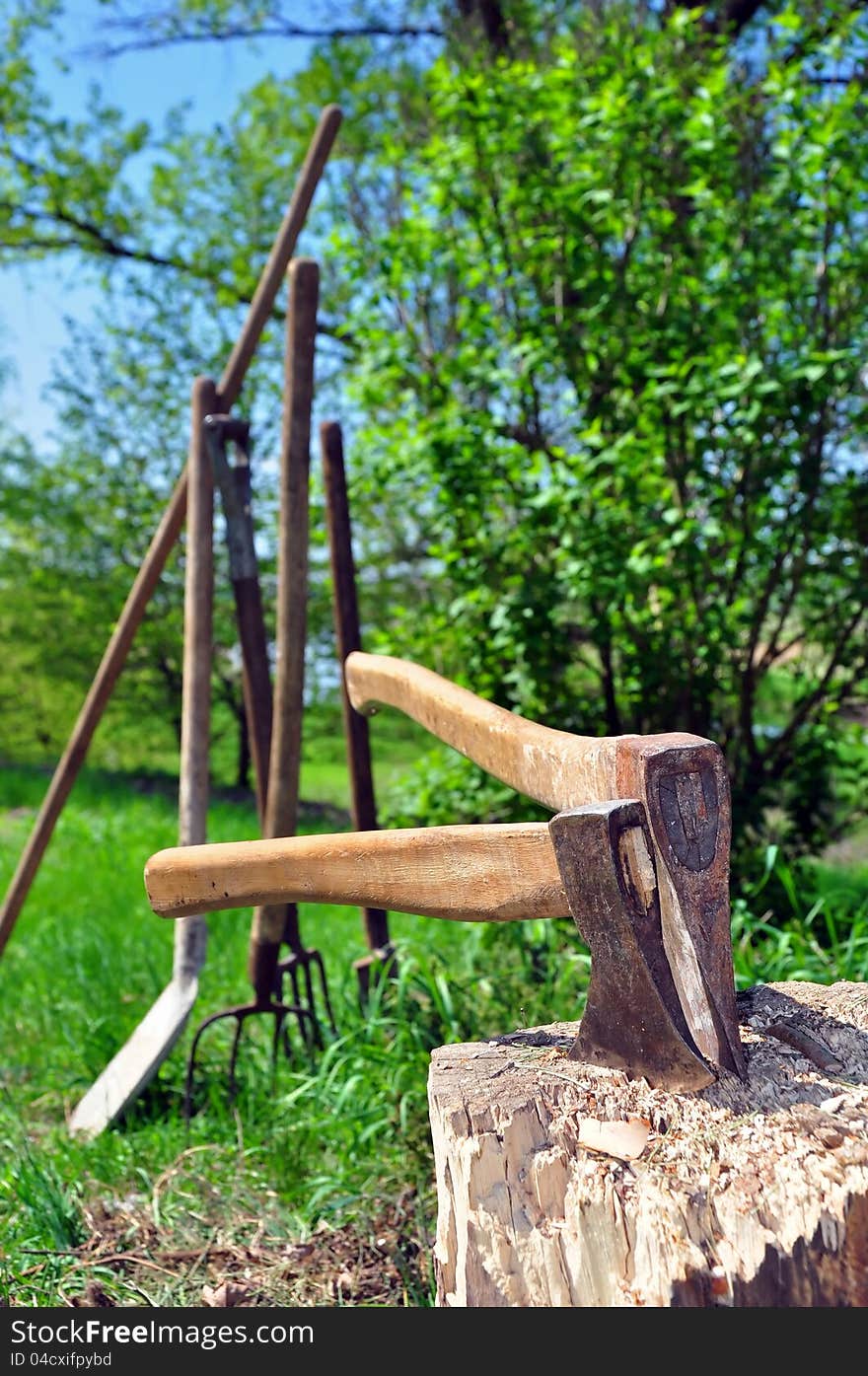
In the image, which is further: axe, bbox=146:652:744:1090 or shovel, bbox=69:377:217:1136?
shovel, bbox=69:377:217:1136

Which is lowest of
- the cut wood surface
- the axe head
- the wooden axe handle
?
the axe head

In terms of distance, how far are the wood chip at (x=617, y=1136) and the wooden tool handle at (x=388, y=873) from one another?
0.91ft

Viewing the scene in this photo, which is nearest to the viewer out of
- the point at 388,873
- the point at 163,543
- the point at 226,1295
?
the point at 388,873

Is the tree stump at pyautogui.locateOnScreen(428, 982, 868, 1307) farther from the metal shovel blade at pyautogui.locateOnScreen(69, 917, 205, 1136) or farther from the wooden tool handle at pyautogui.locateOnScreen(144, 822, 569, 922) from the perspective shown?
the metal shovel blade at pyautogui.locateOnScreen(69, 917, 205, 1136)

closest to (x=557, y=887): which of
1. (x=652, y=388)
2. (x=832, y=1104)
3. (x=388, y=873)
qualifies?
(x=388, y=873)

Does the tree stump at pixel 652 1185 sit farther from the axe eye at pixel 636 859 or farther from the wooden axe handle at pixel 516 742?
the wooden axe handle at pixel 516 742

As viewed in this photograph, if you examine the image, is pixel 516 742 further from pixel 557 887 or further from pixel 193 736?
pixel 193 736

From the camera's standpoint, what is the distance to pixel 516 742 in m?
1.73

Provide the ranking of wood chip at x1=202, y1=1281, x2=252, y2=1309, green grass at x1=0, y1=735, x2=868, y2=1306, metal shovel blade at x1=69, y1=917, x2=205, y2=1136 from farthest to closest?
metal shovel blade at x1=69, y1=917, x2=205, y2=1136
green grass at x1=0, y1=735, x2=868, y2=1306
wood chip at x1=202, y1=1281, x2=252, y2=1309

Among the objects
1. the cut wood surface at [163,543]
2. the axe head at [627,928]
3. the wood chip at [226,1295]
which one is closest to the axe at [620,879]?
the axe head at [627,928]

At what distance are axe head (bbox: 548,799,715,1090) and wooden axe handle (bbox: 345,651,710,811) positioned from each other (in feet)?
0.27

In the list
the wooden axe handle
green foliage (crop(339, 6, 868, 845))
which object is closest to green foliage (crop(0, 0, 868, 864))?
green foliage (crop(339, 6, 868, 845))

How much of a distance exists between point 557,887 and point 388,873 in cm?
29

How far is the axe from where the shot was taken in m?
1.41
